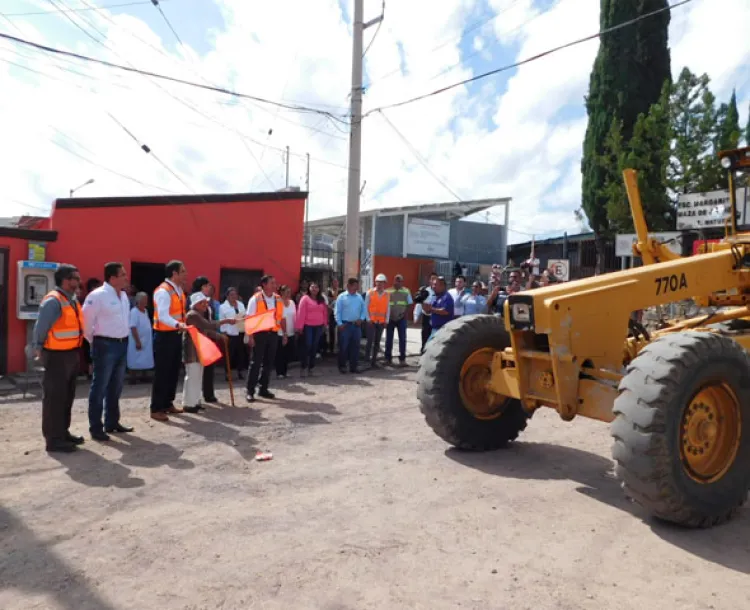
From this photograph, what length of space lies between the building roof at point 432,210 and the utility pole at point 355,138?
13144 millimetres

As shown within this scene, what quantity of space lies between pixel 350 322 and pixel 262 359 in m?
2.77

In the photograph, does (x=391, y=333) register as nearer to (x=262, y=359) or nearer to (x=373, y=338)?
(x=373, y=338)

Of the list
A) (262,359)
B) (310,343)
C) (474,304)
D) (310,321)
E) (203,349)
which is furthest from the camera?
(474,304)

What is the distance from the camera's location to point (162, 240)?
38.0 feet

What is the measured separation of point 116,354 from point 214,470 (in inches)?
A: 78.1

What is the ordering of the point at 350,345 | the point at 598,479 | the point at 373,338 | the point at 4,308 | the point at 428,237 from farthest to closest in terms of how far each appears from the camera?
the point at 428,237
the point at 373,338
the point at 350,345
the point at 4,308
the point at 598,479

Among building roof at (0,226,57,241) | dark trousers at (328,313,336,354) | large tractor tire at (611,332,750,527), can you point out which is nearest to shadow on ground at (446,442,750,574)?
large tractor tire at (611,332,750,527)

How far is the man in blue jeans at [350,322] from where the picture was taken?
444 inches

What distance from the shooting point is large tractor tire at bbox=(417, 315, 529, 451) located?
568 cm

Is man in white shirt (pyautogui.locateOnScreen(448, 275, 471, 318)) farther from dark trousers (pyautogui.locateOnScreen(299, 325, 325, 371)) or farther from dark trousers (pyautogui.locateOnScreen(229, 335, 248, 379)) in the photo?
dark trousers (pyautogui.locateOnScreen(229, 335, 248, 379))

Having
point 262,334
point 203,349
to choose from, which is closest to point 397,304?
point 262,334

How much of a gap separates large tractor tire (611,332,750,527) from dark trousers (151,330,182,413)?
5.26 metres

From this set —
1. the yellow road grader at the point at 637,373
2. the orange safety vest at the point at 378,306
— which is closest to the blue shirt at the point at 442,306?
the orange safety vest at the point at 378,306

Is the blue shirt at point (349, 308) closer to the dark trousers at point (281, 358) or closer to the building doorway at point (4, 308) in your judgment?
the dark trousers at point (281, 358)
